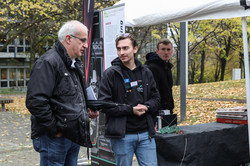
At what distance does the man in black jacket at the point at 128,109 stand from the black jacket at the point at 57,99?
425 millimetres

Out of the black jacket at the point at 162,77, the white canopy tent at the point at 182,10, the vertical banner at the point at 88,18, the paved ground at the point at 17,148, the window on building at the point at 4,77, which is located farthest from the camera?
the window on building at the point at 4,77

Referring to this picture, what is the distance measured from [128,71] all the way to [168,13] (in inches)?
42.8

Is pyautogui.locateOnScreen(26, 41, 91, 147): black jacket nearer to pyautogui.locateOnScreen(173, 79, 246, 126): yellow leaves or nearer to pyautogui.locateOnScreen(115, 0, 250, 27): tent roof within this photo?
pyautogui.locateOnScreen(115, 0, 250, 27): tent roof

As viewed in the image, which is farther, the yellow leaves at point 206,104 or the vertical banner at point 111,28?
the yellow leaves at point 206,104

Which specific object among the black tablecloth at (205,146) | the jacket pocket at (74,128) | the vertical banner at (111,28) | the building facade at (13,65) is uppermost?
the building facade at (13,65)

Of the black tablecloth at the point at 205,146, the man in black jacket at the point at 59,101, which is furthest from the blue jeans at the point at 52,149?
the black tablecloth at the point at 205,146

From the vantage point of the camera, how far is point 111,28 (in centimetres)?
473

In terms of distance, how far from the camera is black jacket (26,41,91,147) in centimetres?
259

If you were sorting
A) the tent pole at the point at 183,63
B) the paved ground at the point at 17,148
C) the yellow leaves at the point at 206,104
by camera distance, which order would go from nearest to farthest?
the paved ground at the point at 17,148 < the tent pole at the point at 183,63 < the yellow leaves at the point at 206,104

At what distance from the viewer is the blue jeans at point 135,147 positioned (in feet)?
10.6

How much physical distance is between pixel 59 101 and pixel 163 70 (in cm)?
214

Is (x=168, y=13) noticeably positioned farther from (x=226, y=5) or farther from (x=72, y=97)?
(x=72, y=97)

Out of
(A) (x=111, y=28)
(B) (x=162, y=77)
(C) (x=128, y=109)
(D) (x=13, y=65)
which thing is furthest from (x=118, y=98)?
(D) (x=13, y=65)

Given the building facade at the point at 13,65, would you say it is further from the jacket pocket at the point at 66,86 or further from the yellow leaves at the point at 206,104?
the jacket pocket at the point at 66,86
